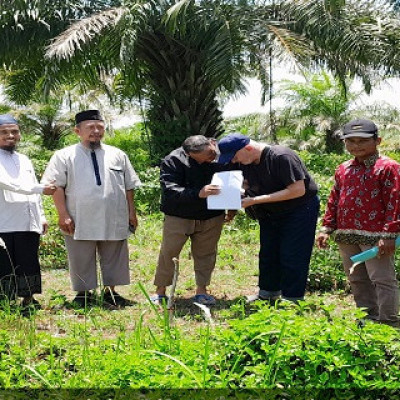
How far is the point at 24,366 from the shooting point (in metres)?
3.35

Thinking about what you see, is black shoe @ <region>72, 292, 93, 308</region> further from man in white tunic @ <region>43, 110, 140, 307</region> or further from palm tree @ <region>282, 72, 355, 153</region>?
palm tree @ <region>282, 72, 355, 153</region>

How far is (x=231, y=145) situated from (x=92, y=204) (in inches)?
A: 54.0

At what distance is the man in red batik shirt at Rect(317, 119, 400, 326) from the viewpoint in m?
4.55

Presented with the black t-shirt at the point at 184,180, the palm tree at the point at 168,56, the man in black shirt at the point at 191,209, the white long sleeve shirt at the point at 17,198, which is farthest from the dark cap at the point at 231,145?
the palm tree at the point at 168,56

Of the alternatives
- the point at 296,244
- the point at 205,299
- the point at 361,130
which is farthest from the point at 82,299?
the point at 361,130

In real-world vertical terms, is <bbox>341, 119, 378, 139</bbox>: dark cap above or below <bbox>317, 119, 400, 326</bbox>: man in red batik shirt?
above

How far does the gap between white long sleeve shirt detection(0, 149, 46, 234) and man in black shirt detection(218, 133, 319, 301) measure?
5.25 feet

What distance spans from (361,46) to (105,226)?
23.5 feet

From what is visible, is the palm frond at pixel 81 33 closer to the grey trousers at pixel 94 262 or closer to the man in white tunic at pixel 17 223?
the man in white tunic at pixel 17 223

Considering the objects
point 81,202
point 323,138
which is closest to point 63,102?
point 323,138

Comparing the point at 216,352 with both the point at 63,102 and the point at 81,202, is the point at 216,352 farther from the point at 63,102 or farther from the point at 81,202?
the point at 63,102

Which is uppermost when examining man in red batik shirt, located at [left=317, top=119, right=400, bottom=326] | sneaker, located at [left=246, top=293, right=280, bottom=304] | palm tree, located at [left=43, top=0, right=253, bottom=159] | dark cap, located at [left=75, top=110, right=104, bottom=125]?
palm tree, located at [left=43, top=0, right=253, bottom=159]

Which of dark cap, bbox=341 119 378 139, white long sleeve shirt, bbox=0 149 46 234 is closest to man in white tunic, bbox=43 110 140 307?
white long sleeve shirt, bbox=0 149 46 234

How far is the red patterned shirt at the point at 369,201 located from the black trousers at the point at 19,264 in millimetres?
2429
